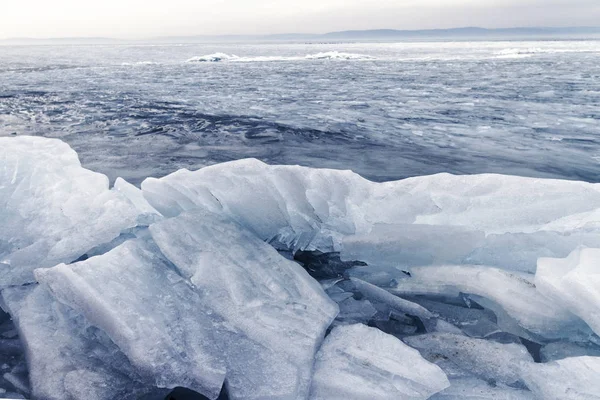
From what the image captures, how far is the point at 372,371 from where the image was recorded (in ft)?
6.29

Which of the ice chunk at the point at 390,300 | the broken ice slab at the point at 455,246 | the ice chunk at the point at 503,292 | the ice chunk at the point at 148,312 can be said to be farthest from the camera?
the broken ice slab at the point at 455,246

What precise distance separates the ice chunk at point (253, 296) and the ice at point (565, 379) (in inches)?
33.9

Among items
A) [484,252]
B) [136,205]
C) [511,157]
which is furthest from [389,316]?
[511,157]

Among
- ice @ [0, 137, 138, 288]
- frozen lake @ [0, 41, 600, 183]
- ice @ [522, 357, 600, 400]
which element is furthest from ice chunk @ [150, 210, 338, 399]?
frozen lake @ [0, 41, 600, 183]

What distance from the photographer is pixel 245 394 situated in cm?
182

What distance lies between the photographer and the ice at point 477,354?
1995 mm

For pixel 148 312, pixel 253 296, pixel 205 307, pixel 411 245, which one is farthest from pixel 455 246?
pixel 148 312

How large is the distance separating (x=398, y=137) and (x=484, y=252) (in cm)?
457

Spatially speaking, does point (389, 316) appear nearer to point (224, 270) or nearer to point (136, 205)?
point (224, 270)

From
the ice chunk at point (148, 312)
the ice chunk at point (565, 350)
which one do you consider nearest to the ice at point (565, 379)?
the ice chunk at point (565, 350)

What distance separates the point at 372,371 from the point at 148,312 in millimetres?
993

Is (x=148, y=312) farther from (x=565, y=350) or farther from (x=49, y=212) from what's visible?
(x=565, y=350)

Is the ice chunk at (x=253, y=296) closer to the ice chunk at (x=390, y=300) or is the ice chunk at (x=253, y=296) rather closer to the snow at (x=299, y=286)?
the snow at (x=299, y=286)

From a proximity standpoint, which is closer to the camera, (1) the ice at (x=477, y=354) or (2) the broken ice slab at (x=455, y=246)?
(1) the ice at (x=477, y=354)
